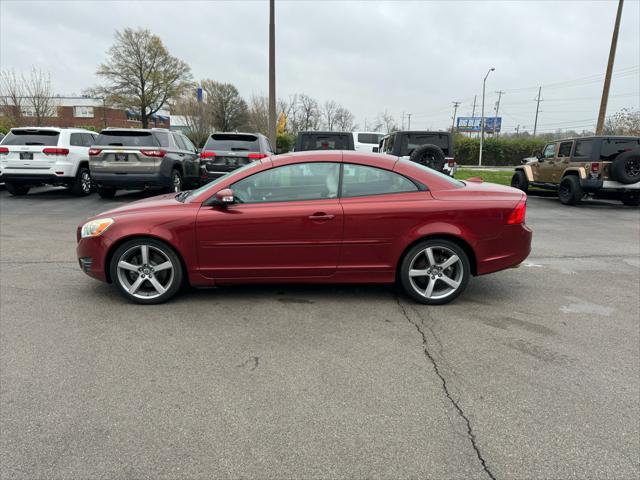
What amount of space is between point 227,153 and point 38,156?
4.83 m

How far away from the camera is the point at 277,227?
13.8 ft

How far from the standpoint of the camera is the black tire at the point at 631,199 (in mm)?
12047

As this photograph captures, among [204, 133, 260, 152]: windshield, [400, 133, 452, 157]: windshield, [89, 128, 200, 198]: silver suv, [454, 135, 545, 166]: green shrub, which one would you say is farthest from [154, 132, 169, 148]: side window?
[454, 135, 545, 166]: green shrub

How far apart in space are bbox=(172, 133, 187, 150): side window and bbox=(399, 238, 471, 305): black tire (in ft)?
30.2

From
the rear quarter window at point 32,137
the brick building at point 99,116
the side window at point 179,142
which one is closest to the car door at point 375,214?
the side window at point 179,142

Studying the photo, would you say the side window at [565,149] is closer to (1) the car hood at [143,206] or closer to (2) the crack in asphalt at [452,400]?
(2) the crack in asphalt at [452,400]

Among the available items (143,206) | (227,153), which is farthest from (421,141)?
(143,206)

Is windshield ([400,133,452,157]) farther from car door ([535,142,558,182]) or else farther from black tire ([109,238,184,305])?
black tire ([109,238,184,305])

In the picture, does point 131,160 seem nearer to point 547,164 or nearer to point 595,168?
point 595,168

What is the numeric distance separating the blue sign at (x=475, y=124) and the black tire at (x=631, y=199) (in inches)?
2418

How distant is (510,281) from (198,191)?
3816mm

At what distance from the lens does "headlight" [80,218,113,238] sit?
4266mm

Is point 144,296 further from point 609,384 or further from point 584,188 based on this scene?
point 584,188

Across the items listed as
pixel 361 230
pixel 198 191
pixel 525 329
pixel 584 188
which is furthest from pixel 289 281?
pixel 584 188
